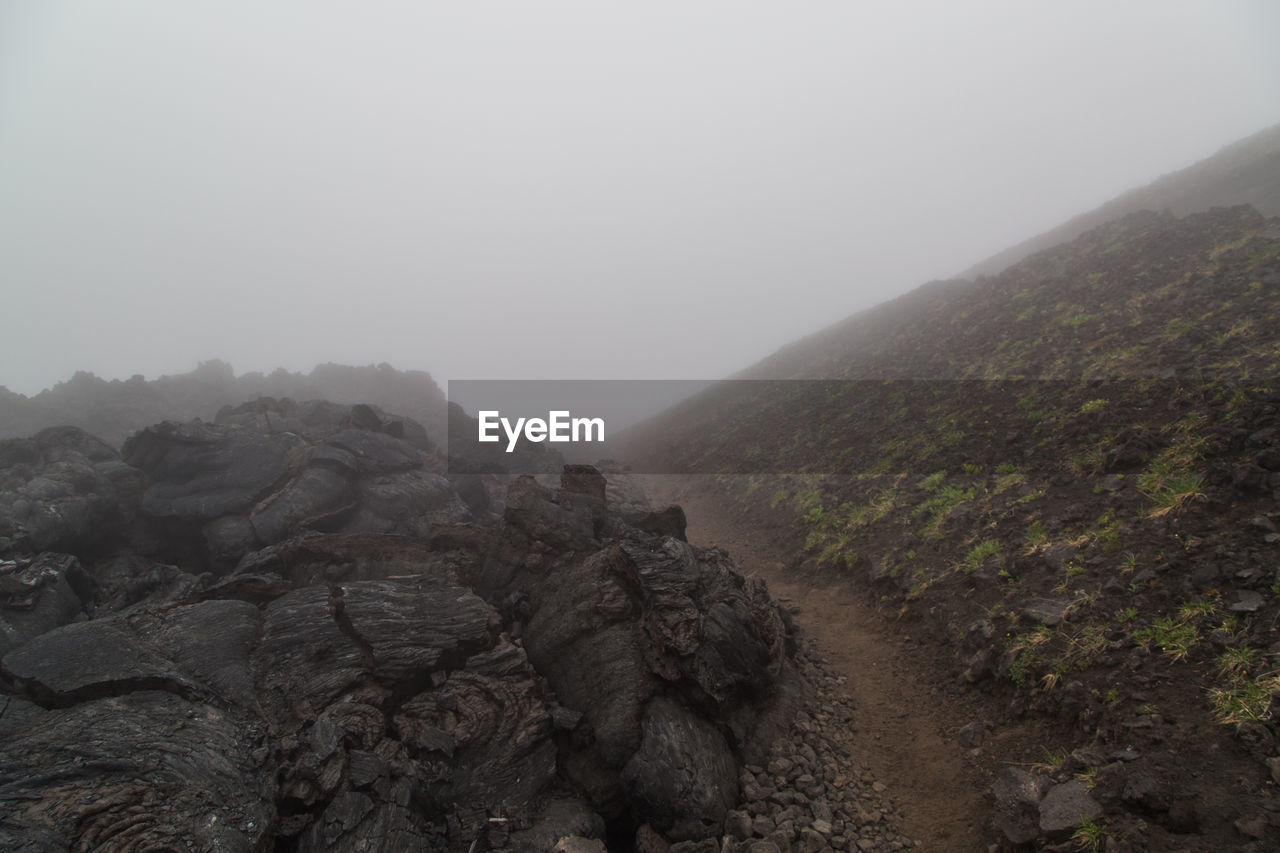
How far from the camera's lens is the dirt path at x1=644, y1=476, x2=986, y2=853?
888 centimetres

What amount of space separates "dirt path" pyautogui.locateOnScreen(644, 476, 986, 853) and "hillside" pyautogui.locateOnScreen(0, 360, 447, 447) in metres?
36.9

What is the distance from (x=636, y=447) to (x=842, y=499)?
1270 inches

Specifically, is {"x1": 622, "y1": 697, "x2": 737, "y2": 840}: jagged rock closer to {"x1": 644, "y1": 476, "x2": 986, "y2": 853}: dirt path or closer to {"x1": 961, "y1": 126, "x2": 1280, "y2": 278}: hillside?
{"x1": 644, "y1": 476, "x2": 986, "y2": 853}: dirt path

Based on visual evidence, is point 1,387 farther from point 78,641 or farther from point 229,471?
point 78,641

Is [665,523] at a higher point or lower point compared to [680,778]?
higher

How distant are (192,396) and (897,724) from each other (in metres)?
61.7

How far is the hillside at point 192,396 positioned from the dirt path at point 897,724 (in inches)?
1453

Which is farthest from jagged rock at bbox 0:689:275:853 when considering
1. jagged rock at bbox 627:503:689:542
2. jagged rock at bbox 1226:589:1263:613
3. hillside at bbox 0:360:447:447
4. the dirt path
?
hillside at bbox 0:360:447:447

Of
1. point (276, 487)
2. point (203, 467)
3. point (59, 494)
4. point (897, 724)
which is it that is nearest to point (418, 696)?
point (897, 724)

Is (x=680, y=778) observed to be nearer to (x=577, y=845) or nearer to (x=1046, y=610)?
(x=577, y=845)

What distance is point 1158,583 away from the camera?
9.45 m

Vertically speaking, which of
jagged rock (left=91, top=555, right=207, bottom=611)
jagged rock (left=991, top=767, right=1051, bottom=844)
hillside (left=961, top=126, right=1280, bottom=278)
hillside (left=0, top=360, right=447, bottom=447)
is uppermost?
hillside (left=961, top=126, right=1280, bottom=278)

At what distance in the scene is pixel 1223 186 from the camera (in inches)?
1400

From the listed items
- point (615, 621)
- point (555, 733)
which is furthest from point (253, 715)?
point (615, 621)
